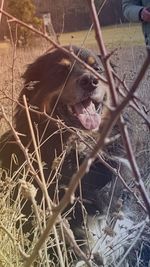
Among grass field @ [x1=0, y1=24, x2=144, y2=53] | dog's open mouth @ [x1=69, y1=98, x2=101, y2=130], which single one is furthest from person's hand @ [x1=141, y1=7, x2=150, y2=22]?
grass field @ [x1=0, y1=24, x2=144, y2=53]

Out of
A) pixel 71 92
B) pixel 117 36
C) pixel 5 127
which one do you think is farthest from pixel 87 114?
pixel 117 36

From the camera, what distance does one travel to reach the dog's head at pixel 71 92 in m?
3.26

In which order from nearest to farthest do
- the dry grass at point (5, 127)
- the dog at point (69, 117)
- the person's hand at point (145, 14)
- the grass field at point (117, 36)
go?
the dry grass at point (5, 127), the dog at point (69, 117), the person's hand at point (145, 14), the grass field at point (117, 36)

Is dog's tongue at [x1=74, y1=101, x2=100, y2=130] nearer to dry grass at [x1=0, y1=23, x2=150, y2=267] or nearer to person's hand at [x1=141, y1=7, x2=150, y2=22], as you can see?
dry grass at [x1=0, y1=23, x2=150, y2=267]

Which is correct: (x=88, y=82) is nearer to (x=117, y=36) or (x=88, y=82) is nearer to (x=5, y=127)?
(x=5, y=127)

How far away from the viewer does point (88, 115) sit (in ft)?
10.8

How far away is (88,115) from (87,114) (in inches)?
0.9

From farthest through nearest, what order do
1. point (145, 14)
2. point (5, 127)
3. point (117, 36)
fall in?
point (117, 36) → point (5, 127) → point (145, 14)

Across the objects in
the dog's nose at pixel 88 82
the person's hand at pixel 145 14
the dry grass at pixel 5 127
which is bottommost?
the dry grass at pixel 5 127

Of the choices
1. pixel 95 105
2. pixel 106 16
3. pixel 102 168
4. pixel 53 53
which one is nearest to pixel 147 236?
pixel 102 168

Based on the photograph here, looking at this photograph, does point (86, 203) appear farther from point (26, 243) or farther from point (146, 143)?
point (26, 243)

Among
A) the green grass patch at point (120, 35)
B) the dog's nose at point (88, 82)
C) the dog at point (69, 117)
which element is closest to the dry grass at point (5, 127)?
the green grass patch at point (120, 35)

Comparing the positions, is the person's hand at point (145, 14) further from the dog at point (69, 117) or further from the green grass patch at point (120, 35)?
the green grass patch at point (120, 35)

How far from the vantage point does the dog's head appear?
10.7 feet
